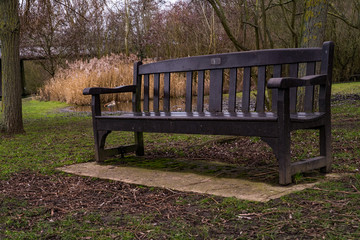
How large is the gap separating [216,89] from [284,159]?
44.9 inches

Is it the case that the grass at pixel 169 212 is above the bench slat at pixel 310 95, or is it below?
below

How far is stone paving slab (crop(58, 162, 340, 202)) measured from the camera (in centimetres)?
284

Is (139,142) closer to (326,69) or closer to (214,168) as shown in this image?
(214,168)

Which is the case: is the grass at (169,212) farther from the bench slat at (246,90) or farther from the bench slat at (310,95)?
the bench slat at (246,90)

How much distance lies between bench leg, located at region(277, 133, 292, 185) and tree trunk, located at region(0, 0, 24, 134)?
17.4 ft

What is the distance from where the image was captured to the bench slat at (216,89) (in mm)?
3758

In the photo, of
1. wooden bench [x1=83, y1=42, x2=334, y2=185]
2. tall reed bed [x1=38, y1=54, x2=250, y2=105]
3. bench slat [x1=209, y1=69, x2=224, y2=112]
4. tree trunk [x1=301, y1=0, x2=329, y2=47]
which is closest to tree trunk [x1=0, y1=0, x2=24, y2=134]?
wooden bench [x1=83, y1=42, x2=334, y2=185]

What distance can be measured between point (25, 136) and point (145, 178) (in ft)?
12.8

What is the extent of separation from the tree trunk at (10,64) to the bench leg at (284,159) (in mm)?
5311

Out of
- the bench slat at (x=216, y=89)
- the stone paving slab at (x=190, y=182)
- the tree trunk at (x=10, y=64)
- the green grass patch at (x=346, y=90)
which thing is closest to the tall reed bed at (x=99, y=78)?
the tree trunk at (x=10, y=64)

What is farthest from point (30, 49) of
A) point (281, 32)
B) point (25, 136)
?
point (25, 136)

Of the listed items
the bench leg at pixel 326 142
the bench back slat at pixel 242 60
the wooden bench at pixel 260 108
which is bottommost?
the bench leg at pixel 326 142

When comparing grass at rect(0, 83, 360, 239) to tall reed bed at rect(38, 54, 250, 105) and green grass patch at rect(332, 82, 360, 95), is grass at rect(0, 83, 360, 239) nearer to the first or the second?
green grass patch at rect(332, 82, 360, 95)

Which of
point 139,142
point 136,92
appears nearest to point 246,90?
point 136,92
